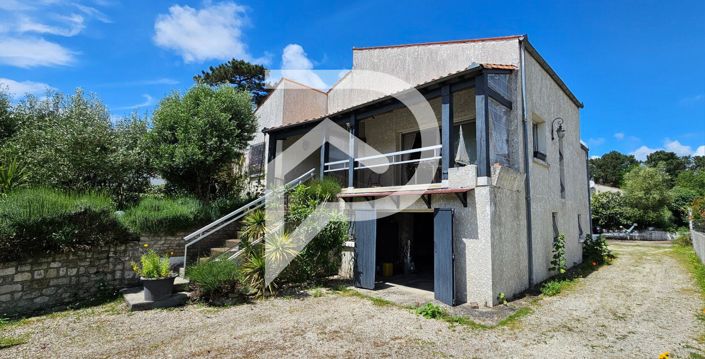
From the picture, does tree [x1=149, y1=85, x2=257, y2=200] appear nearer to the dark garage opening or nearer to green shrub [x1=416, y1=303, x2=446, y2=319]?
the dark garage opening

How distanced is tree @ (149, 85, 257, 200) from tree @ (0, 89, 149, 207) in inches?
48.0

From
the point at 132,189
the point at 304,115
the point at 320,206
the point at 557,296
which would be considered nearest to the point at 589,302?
the point at 557,296

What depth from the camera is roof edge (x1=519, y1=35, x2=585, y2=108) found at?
10.3 m

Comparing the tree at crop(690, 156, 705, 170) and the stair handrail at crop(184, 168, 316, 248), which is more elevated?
the tree at crop(690, 156, 705, 170)

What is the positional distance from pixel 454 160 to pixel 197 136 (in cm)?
857

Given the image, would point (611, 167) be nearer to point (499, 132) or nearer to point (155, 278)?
point (499, 132)

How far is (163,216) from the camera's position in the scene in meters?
10.1

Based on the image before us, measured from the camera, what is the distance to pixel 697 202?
24.1m

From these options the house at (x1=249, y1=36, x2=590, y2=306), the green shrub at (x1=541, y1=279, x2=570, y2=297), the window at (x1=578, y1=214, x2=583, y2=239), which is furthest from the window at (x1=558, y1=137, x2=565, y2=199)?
the green shrub at (x1=541, y1=279, x2=570, y2=297)

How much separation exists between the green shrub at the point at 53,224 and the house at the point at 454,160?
638cm

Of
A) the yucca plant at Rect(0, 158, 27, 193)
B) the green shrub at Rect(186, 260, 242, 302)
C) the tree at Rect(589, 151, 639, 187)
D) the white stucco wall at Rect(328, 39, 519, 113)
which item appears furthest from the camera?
the tree at Rect(589, 151, 639, 187)

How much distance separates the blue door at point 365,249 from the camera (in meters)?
9.59

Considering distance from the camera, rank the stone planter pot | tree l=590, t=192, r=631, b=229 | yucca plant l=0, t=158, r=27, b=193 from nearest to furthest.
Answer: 1. the stone planter pot
2. yucca plant l=0, t=158, r=27, b=193
3. tree l=590, t=192, r=631, b=229

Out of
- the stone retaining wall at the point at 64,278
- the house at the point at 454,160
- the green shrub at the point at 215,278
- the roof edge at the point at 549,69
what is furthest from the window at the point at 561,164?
the stone retaining wall at the point at 64,278
